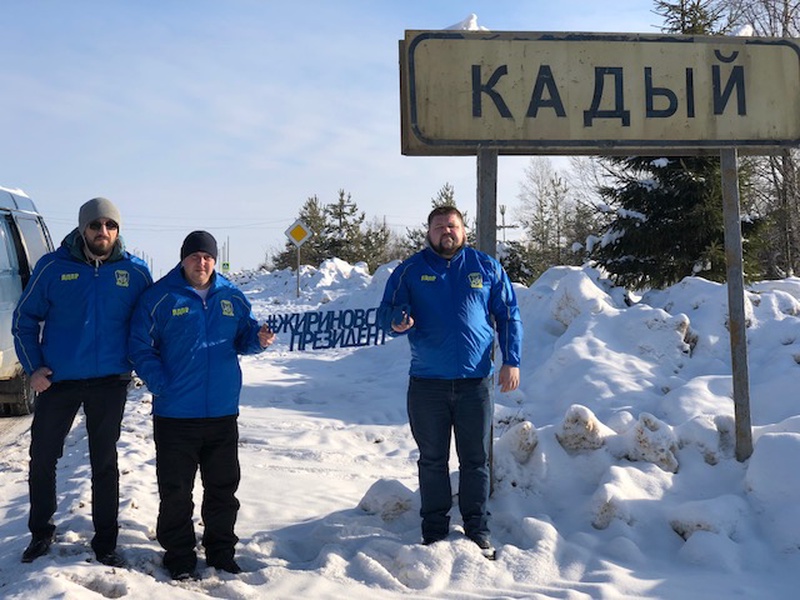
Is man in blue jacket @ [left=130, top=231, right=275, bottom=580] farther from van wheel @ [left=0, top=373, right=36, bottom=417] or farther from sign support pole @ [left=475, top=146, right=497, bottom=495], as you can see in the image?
van wheel @ [left=0, top=373, right=36, bottom=417]

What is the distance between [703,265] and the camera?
1270 cm

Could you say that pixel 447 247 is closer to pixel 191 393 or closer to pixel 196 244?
pixel 196 244

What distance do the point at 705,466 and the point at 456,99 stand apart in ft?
9.38

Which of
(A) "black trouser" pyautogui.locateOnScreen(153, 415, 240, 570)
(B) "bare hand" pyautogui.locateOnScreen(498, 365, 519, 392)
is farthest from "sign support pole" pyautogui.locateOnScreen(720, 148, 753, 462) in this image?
(A) "black trouser" pyautogui.locateOnScreen(153, 415, 240, 570)

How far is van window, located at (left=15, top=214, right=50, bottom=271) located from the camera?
25.4ft

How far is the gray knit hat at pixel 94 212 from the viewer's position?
3.42 m

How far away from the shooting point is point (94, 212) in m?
3.43

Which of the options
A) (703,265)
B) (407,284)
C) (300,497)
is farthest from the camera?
(703,265)

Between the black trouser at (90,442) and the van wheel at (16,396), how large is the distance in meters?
4.76

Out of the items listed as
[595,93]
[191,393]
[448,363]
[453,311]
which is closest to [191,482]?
[191,393]

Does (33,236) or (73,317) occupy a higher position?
(33,236)

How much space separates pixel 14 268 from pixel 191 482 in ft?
17.1

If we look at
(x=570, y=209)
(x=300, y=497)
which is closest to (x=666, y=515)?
(x=300, y=497)

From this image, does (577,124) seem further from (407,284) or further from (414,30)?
(407,284)
